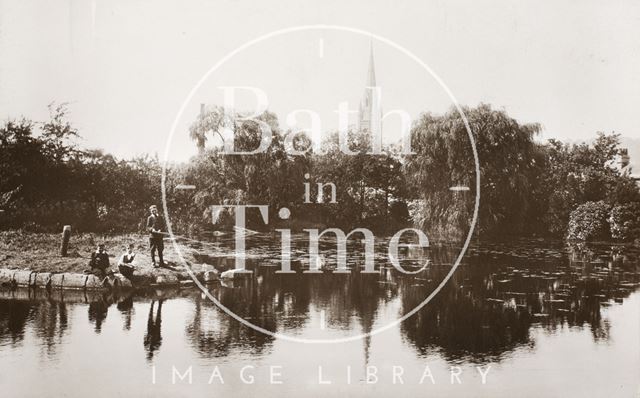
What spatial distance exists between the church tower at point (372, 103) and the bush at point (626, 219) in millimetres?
2538

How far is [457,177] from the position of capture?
564 cm

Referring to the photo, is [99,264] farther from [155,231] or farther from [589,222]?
[589,222]

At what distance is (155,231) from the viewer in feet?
16.6

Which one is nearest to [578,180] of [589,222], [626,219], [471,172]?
[589,222]

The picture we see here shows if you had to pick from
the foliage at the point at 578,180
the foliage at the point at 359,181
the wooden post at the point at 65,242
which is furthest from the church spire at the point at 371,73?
the wooden post at the point at 65,242

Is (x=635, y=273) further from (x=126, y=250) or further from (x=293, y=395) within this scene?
(x=126, y=250)

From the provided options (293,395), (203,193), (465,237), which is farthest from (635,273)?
(203,193)

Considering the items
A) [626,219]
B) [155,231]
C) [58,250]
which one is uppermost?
[626,219]

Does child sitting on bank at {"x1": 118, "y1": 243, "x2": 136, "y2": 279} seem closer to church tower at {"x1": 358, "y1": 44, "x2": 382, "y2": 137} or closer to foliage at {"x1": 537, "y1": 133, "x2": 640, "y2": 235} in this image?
church tower at {"x1": 358, "y1": 44, "x2": 382, "y2": 137}

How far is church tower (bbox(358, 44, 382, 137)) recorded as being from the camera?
16.7 ft

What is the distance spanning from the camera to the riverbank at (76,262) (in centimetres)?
488

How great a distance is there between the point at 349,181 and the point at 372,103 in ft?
2.55

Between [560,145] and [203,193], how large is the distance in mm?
3538

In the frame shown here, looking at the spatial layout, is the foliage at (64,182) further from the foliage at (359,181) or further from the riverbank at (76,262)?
the foliage at (359,181)
